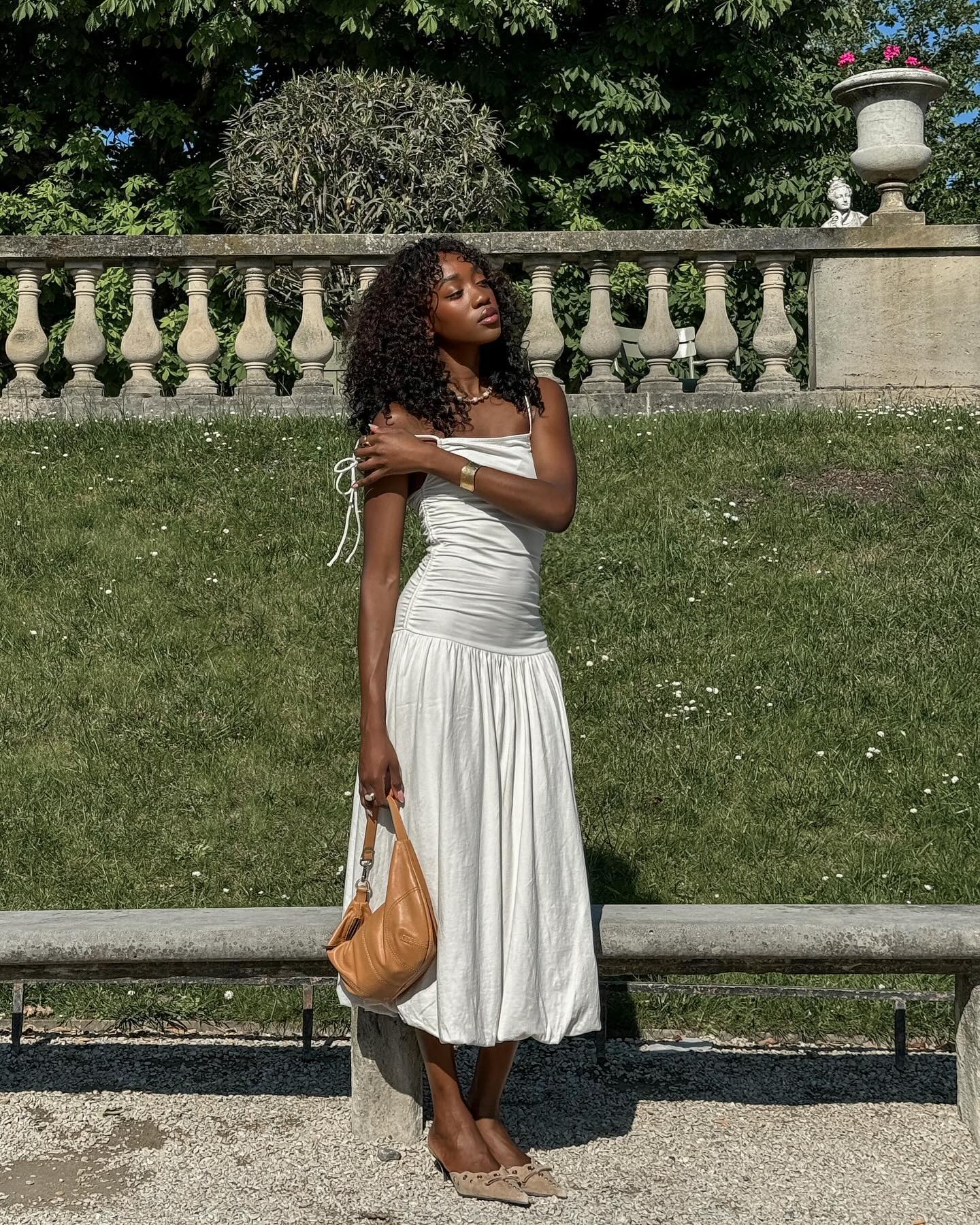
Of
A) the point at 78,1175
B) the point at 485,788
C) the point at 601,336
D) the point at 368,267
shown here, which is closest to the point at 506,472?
the point at 485,788

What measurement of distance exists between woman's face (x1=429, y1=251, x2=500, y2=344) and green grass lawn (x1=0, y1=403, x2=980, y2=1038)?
7.33 feet

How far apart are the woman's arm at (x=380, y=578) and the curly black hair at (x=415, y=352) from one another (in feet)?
0.65

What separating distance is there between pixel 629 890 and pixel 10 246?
7375 mm

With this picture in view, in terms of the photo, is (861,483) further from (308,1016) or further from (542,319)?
(308,1016)

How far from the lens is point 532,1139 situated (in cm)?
370

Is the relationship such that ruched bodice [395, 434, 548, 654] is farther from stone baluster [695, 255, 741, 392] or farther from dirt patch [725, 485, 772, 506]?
stone baluster [695, 255, 741, 392]

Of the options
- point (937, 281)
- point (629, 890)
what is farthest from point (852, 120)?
point (629, 890)

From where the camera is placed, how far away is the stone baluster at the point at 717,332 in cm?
1020

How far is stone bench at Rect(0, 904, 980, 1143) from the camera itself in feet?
12.0

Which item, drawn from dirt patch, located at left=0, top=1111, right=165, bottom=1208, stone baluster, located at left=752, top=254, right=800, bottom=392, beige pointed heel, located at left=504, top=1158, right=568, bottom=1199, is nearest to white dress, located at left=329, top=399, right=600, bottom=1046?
beige pointed heel, located at left=504, top=1158, right=568, bottom=1199

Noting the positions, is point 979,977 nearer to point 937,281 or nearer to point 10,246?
point 937,281

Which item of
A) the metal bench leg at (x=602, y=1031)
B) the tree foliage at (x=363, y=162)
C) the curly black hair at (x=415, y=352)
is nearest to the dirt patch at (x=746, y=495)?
the metal bench leg at (x=602, y=1031)

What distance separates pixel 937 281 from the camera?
1005 centimetres

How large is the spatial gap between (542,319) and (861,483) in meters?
2.76
